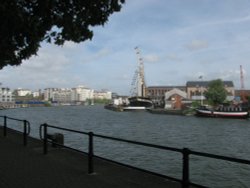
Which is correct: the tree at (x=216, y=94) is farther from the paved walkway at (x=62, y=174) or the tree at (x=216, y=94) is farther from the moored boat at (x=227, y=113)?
the paved walkway at (x=62, y=174)

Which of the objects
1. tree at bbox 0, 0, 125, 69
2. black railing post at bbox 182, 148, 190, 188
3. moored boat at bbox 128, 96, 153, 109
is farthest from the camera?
moored boat at bbox 128, 96, 153, 109

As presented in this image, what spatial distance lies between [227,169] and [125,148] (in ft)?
24.4

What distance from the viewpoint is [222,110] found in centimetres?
9169

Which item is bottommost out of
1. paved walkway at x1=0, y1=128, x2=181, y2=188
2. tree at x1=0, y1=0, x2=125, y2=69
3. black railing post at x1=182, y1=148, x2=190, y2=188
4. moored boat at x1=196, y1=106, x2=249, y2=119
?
moored boat at x1=196, y1=106, x2=249, y2=119

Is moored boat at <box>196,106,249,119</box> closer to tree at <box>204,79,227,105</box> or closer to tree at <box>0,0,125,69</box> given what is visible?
tree at <box>204,79,227,105</box>

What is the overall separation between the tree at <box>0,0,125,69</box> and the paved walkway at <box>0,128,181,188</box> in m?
3.31

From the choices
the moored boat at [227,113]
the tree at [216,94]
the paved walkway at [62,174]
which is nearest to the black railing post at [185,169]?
the paved walkway at [62,174]

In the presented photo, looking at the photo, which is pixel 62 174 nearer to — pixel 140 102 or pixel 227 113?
pixel 227 113

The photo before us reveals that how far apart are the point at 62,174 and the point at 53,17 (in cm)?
384

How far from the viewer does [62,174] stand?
30.6 ft

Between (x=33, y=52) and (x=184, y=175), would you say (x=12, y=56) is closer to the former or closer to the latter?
(x=33, y=52)

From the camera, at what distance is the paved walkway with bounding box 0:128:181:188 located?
828 centimetres

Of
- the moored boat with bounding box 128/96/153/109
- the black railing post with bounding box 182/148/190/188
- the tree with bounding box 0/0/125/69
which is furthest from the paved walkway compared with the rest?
the moored boat with bounding box 128/96/153/109

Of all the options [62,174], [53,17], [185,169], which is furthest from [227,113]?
[185,169]
